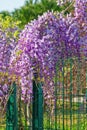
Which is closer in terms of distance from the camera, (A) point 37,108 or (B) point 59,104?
(A) point 37,108

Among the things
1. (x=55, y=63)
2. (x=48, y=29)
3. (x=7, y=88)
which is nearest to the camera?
(x=7, y=88)

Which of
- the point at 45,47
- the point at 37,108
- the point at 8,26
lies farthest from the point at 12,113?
the point at 8,26

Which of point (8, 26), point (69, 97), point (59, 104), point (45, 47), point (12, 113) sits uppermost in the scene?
point (8, 26)

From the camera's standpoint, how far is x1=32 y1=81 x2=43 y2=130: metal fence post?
7.79 meters

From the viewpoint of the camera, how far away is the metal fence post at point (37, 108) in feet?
25.6

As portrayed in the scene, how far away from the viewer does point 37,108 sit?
7.90 metres

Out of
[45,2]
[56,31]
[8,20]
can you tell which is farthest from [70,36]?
[45,2]

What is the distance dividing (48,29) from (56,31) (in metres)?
0.17

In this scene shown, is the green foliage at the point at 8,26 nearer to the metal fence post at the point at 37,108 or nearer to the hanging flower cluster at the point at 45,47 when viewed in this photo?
the hanging flower cluster at the point at 45,47

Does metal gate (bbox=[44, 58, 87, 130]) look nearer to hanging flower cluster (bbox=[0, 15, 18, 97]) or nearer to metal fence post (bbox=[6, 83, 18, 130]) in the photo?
metal fence post (bbox=[6, 83, 18, 130])

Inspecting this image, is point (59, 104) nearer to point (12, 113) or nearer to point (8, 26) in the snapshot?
point (12, 113)

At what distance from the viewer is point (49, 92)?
29.2 feet

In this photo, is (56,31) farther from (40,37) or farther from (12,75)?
(12,75)

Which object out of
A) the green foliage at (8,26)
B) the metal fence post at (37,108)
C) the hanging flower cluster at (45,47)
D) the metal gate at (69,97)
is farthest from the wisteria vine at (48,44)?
the metal fence post at (37,108)
